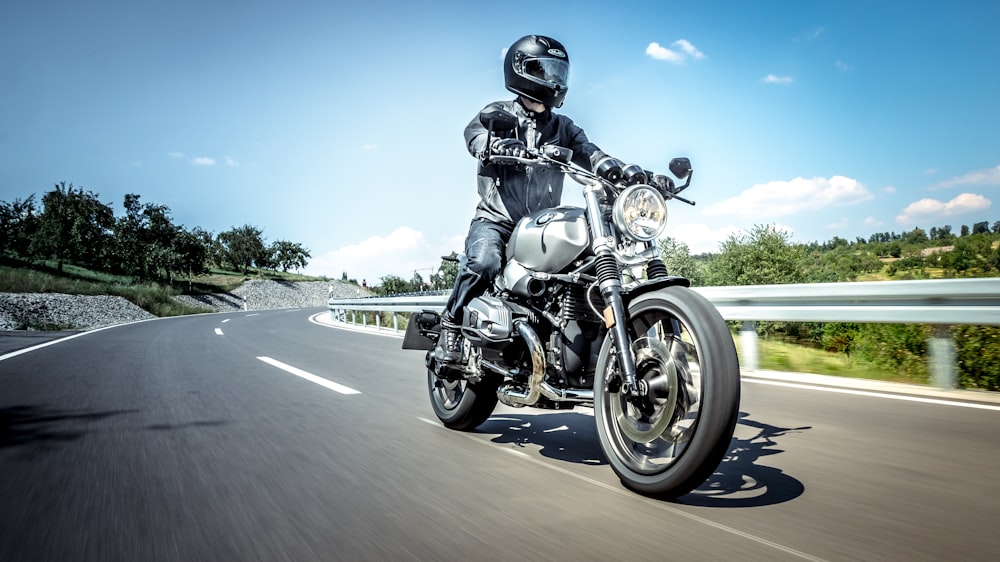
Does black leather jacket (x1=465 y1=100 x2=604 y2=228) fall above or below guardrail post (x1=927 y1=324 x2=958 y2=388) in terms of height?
above

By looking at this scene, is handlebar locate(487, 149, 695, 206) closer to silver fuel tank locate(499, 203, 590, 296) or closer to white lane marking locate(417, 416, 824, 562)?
silver fuel tank locate(499, 203, 590, 296)

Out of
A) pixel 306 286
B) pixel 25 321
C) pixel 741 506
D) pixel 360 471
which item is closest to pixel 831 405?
pixel 741 506

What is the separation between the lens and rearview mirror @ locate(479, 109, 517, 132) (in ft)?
10.5

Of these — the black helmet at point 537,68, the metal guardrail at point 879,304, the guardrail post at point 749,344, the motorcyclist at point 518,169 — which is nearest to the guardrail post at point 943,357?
the metal guardrail at point 879,304

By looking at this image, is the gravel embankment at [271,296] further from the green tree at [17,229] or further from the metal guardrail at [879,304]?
the metal guardrail at [879,304]

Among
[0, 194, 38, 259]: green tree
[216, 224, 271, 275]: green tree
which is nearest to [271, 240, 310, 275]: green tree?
[216, 224, 271, 275]: green tree

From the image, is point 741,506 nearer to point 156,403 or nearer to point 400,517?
point 400,517

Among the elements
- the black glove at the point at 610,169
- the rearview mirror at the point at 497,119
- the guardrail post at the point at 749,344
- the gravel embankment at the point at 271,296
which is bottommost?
the gravel embankment at the point at 271,296

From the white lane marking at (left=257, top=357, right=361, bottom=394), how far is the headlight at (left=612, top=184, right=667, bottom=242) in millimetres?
3870

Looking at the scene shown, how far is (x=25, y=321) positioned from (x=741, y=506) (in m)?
27.6

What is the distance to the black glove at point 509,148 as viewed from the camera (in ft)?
10.8

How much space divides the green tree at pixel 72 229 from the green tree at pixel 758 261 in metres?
57.4

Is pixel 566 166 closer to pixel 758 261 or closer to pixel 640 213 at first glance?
pixel 640 213

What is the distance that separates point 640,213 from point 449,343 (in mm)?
1736
